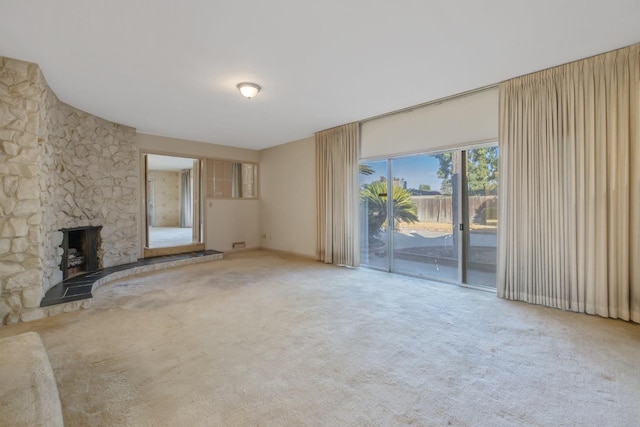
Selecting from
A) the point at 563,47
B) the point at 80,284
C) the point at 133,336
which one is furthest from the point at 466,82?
the point at 80,284

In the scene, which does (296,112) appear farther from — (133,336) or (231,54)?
(133,336)

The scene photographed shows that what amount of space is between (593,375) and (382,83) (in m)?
3.31

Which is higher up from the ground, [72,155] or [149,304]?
[72,155]

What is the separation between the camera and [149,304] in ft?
11.3

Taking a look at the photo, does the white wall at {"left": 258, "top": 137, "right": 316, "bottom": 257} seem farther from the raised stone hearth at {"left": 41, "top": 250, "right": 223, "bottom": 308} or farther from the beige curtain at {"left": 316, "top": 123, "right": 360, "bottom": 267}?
the raised stone hearth at {"left": 41, "top": 250, "right": 223, "bottom": 308}

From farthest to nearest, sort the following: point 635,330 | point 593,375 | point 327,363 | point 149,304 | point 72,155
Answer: point 72,155 → point 149,304 → point 635,330 → point 327,363 → point 593,375

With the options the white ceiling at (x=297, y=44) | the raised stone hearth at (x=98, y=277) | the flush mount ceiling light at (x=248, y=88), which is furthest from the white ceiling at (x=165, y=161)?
the flush mount ceiling light at (x=248, y=88)

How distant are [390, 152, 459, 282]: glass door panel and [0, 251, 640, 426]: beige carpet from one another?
2.66 feet

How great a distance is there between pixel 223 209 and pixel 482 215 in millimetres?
5580

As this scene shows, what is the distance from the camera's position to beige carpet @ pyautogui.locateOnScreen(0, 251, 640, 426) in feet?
5.43

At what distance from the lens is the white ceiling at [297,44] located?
2186mm

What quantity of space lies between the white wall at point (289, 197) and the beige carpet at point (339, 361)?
2.81 meters

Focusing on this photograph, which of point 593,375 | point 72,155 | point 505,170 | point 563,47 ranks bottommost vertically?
point 593,375

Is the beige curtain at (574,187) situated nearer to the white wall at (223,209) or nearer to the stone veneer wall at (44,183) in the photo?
the stone veneer wall at (44,183)
